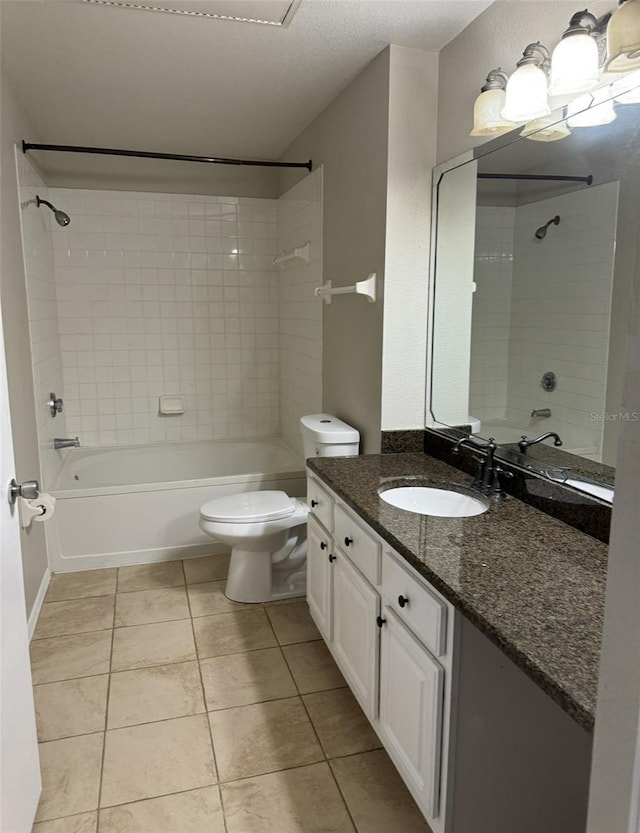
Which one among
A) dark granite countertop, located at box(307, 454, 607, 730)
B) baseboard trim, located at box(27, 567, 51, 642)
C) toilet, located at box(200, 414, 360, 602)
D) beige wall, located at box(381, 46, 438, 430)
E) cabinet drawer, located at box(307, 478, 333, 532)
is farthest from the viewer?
toilet, located at box(200, 414, 360, 602)

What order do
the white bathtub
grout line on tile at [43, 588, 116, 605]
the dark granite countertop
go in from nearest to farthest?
the dark granite countertop → grout line on tile at [43, 588, 116, 605] → the white bathtub

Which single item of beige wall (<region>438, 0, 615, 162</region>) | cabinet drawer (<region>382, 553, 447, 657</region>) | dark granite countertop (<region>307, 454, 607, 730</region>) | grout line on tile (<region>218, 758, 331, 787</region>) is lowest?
grout line on tile (<region>218, 758, 331, 787</region>)

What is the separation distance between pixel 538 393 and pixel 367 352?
92 centimetres

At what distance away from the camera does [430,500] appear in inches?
82.8

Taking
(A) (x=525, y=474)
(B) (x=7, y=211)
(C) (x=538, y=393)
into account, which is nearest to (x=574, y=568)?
(A) (x=525, y=474)

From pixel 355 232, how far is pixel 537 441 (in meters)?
1.33

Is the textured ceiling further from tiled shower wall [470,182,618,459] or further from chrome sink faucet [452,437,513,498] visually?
chrome sink faucet [452,437,513,498]

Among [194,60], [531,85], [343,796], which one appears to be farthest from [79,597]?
[531,85]

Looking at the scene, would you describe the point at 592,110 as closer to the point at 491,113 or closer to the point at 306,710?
the point at 491,113

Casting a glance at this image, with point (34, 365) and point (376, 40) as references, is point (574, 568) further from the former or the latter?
point (34, 365)

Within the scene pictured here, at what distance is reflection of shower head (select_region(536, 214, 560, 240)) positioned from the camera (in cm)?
179

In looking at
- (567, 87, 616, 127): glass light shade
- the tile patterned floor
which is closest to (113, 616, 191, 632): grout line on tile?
the tile patterned floor

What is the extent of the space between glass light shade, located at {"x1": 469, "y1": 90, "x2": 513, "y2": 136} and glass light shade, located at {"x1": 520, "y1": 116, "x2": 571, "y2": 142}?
79 millimetres

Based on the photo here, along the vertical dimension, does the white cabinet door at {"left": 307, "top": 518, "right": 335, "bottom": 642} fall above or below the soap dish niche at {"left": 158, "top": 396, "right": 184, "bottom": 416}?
below
